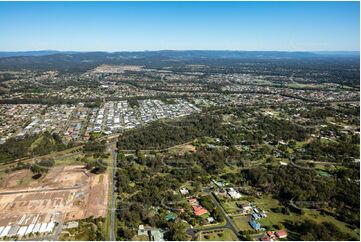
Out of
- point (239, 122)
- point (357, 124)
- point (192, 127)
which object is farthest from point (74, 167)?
point (357, 124)

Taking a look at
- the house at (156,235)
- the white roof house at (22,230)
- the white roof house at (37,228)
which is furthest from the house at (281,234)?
the white roof house at (22,230)

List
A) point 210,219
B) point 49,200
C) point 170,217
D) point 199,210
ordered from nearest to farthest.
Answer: point 210,219 < point 170,217 < point 199,210 < point 49,200

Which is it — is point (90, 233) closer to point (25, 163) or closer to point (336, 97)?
point (25, 163)

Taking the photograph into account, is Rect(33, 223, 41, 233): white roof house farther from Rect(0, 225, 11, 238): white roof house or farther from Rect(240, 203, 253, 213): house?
Rect(240, 203, 253, 213): house

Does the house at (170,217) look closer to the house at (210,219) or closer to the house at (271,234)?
the house at (210,219)

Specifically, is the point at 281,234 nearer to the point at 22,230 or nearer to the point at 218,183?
the point at 218,183

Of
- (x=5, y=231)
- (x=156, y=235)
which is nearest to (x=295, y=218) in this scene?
(x=156, y=235)
